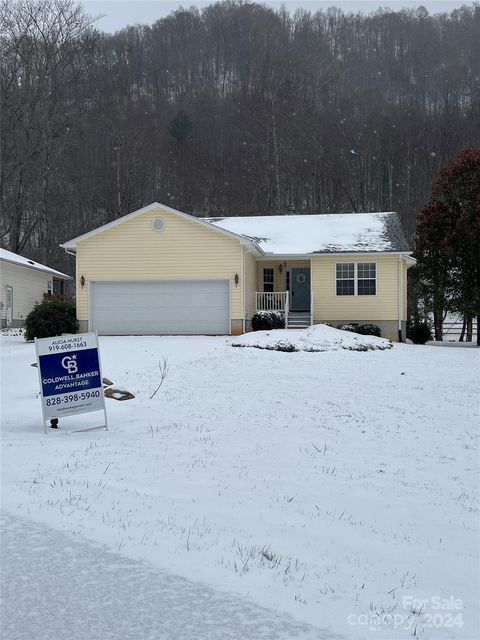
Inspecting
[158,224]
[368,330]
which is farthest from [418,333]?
[158,224]

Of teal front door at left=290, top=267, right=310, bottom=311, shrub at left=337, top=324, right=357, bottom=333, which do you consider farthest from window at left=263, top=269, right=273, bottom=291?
shrub at left=337, top=324, right=357, bottom=333

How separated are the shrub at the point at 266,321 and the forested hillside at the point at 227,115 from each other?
18619mm

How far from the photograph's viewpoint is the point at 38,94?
128ft

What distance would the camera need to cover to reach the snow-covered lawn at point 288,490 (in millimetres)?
4223

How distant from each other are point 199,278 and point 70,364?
1481 cm

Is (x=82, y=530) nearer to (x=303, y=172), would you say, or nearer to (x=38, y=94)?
(x=38, y=94)

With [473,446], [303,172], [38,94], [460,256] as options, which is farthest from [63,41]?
[473,446]

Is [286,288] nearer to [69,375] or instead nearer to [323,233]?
[323,233]

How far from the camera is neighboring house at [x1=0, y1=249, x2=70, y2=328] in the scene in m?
30.8

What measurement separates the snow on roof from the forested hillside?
40.9 feet

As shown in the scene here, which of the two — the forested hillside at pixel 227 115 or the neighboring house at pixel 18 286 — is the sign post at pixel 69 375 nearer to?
the neighboring house at pixel 18 286

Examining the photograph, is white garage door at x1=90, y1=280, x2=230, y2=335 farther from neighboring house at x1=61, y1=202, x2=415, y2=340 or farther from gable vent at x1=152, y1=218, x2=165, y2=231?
gable vent at x1=152, y1=218, x2=165, y2=231

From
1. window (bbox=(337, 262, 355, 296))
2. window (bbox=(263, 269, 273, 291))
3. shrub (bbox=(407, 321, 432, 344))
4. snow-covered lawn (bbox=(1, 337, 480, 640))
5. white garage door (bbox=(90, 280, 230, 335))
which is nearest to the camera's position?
snow-covered lawn (bbox=(1, 337, 480, 640))

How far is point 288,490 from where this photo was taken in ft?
20.9
